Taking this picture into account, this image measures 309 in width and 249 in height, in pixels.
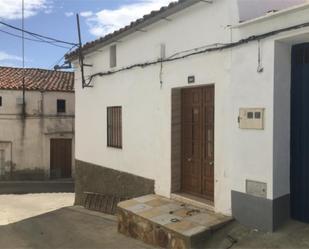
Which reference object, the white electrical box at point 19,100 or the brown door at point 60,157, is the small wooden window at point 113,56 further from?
the brown door at point 60,157

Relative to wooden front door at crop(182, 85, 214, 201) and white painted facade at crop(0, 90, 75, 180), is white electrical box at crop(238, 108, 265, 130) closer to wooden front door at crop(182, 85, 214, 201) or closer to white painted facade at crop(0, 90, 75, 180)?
wooden front door at crop(182, 85, 214, 201)

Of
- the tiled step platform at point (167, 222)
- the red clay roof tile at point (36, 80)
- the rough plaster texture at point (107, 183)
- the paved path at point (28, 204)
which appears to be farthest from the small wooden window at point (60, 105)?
the tiled step platform at point (167, 222)

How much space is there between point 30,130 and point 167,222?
1600 centimetres

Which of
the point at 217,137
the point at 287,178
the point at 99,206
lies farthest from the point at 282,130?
the point at 99,206

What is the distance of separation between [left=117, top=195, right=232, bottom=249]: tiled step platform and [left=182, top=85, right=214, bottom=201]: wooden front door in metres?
0.52

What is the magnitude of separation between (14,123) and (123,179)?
40.8ft

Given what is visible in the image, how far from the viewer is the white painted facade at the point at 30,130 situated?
2070 cm

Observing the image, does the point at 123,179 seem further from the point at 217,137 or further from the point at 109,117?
the point at 217,137

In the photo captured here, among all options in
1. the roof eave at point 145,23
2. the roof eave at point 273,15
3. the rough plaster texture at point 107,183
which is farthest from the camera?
the rough plaster texture at point 107,183

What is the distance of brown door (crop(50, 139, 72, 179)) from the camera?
21.9 m

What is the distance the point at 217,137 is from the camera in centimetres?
712

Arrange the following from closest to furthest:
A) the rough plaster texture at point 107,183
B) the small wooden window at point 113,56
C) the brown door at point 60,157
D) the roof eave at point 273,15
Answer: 1. the roof eave at point 273,15
2. the rough plaster texture at point 107,183
3. the small wooden window at point 113,56
4. the brown door at point 60,157

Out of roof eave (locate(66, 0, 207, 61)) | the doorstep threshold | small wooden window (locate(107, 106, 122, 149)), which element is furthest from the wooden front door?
small wooden window (locate(107, 106, 122, 149))

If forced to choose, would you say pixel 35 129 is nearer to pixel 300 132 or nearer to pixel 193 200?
pixel 193 200
